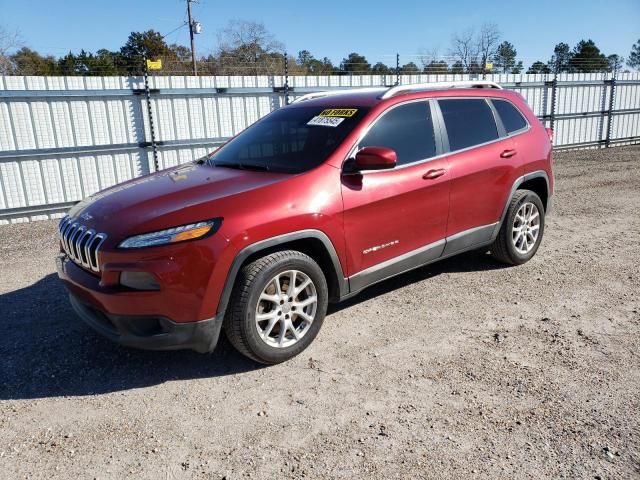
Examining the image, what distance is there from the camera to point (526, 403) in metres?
3.02

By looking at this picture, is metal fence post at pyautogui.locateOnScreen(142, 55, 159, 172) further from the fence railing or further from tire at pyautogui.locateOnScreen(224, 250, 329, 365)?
tire at pyautogui.locateOnScreen(224, 250, 329, 365)

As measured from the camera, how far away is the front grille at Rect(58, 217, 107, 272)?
126 inches

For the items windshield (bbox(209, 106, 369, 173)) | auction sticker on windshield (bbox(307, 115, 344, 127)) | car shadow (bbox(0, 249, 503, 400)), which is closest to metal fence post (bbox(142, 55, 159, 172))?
windshield (bbox(209, 106, 369, 173))

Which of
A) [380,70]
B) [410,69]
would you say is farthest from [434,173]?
[380,70]

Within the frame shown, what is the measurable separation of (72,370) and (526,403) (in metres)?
3.06

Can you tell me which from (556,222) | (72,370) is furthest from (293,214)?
(556,222)

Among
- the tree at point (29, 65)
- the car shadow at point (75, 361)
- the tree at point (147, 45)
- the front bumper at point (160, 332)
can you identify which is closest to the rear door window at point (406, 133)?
the car shadow at point (75, 361)

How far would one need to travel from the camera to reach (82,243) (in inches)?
131

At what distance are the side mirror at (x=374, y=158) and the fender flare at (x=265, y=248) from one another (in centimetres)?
61

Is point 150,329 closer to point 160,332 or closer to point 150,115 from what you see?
point 160,332

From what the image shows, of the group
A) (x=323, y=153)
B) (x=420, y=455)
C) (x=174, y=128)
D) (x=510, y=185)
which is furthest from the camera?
(x=174, y=128)

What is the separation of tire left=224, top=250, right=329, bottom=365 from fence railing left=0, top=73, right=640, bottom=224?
7156 millimetres

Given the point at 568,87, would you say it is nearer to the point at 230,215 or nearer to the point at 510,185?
the point at 510,185

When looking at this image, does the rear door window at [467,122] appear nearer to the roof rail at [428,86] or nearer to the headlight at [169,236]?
the roof rail at [428,86]
